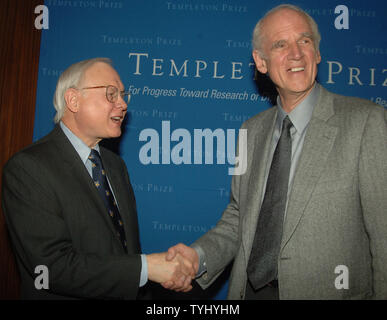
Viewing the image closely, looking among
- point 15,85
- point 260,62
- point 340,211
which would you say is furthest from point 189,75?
point 340,211

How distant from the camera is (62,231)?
141cm

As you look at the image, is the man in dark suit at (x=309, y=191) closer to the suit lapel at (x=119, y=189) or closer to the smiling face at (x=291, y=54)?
the smiling face at (x=291, y=54)

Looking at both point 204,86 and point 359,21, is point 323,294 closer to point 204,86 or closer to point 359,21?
point 204,86

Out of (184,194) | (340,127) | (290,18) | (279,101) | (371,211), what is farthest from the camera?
Answer: (184,194)

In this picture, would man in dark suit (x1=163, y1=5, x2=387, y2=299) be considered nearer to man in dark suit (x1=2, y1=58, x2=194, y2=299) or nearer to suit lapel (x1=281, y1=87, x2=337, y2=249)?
suit lapel (x1=281, y1=87, x2=337, y2=249)

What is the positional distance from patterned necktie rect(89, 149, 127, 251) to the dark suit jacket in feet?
0.28

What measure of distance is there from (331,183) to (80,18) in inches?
103

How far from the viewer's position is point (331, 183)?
1.28 m

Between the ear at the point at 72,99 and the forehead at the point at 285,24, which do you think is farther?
the ear at the point at 72,99

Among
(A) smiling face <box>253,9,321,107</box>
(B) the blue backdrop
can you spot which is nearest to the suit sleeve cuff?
(B) the blue backdrop

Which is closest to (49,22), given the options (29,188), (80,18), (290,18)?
(80,18)

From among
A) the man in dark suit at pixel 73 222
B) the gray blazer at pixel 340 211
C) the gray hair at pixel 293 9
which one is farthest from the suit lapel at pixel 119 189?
the gray hair at pixel 293 9

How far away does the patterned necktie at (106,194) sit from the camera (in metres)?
1.62

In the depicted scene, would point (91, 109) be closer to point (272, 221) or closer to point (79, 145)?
point (79, 145)
